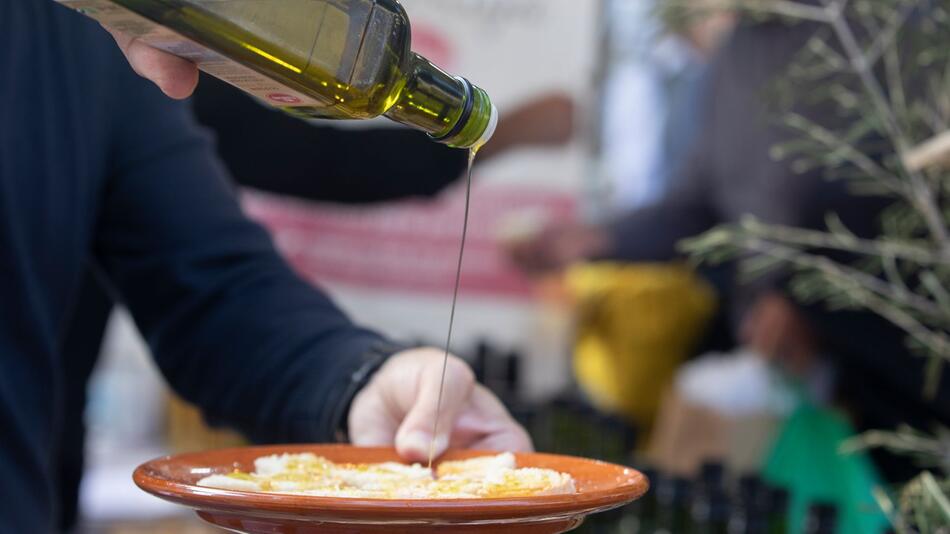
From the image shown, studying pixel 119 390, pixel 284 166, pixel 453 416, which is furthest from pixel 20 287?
pixel 119 390

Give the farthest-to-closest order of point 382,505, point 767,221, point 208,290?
point 767,221
point 208,290
point 382,505

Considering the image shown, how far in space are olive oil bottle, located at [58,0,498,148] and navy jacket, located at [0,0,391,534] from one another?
0.31m

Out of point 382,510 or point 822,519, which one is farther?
point 822,519

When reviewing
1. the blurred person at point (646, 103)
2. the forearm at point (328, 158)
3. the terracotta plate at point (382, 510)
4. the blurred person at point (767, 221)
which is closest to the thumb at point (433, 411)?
the terracotta plate at point (382, 510)

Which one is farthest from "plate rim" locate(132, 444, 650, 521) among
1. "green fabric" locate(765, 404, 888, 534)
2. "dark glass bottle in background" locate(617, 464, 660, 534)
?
"green fabric" locate(765, 404, 888, 534)

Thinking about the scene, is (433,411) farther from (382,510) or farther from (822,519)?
(822,519)

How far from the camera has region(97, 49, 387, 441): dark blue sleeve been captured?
0.94 metres

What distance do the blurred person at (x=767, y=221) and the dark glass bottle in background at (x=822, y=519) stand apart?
0.21m

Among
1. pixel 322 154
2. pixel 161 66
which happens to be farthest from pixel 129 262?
pixel 322 154

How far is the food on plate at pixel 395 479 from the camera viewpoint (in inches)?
22.4

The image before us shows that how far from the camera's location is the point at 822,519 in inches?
53.6

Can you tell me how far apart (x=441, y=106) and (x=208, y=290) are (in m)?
0.49

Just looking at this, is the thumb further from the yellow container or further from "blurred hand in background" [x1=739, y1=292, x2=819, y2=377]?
the yellow container

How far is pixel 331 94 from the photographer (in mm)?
570
